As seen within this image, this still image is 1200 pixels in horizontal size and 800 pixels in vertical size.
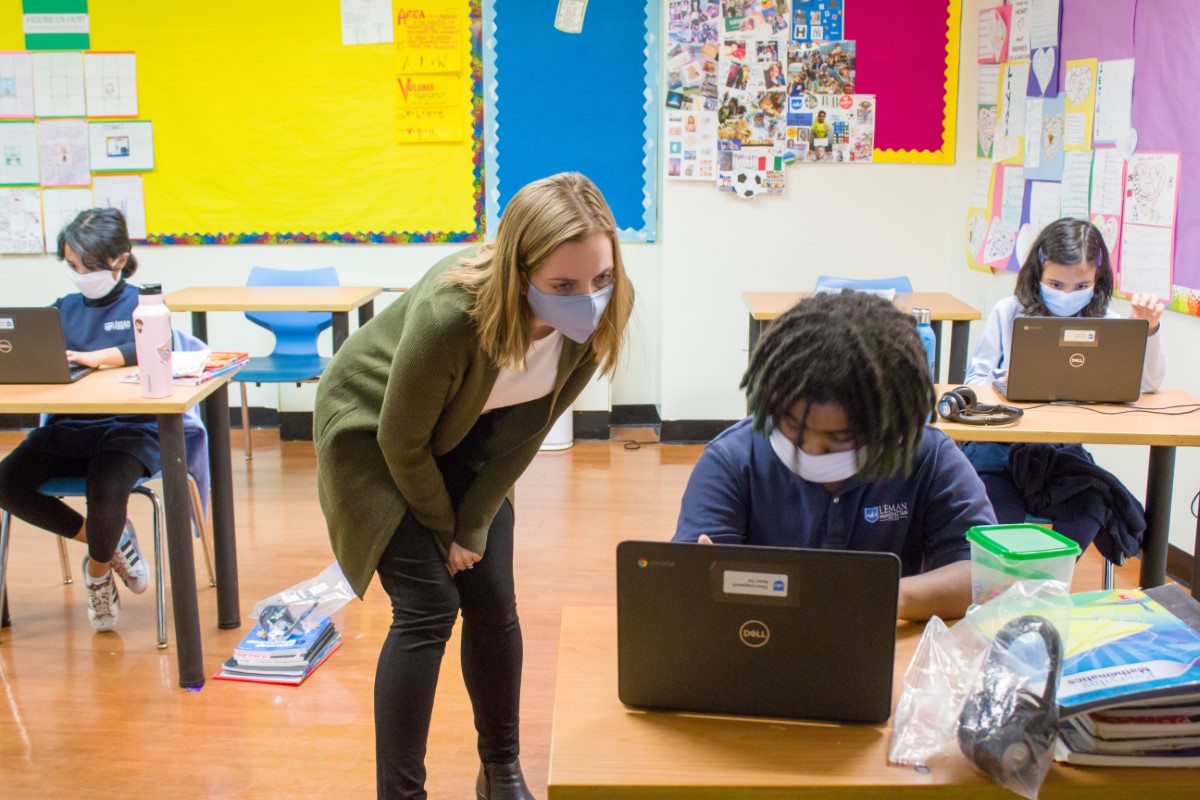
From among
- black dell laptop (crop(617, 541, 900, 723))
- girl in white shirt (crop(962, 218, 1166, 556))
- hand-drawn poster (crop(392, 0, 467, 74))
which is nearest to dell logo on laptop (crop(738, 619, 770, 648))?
black dell laptop (crop(617, 541, 900, 723))

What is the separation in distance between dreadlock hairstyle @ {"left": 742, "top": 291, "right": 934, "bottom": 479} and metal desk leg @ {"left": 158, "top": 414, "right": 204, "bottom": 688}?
5.26 ft

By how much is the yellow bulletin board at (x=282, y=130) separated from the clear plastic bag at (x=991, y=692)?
396 centimetres

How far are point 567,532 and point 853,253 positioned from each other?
1958 mm

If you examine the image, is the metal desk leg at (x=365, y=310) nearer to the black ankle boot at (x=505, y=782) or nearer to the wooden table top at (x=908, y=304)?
the wooden table top at (x=908, y=304)

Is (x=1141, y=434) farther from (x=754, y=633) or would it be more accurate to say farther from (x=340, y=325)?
(x=340, y=325)

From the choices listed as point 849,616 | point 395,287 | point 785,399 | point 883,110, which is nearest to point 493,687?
point 785,399

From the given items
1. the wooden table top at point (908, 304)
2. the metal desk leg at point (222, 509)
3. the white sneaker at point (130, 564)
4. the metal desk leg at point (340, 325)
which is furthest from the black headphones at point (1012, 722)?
the metal desk leg at point (340, 325)

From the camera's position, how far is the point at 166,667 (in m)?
2.78

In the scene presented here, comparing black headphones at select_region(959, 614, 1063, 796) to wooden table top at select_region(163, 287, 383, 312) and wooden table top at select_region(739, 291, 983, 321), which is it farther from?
wooden table top at select_region(163, 287, 383, 312)

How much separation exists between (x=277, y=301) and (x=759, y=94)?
2142 millimetres

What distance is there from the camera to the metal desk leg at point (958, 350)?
3.92 metres

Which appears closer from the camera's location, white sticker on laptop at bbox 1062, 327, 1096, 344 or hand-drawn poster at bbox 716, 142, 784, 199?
white sticker on laptop at bbox 1062, 327, 1096, 344

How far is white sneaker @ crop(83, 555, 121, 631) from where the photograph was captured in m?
2.93

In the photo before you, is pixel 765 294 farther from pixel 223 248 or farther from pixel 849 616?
pixel 849 616
